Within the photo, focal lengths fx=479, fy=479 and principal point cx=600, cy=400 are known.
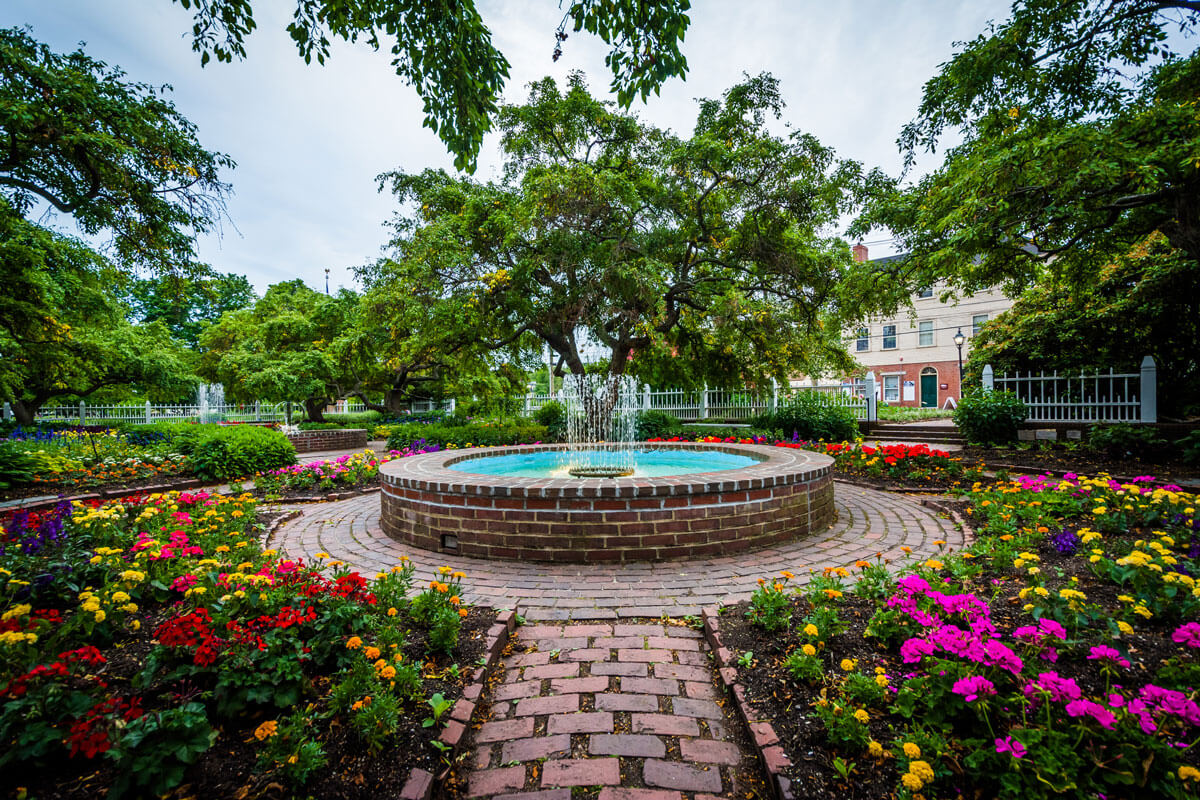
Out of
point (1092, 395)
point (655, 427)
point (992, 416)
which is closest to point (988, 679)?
point (992, 416)

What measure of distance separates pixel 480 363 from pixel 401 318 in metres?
3.65

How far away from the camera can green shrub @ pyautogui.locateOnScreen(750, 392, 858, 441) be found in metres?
11.3

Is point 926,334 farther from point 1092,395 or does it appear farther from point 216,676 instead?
point 216,676

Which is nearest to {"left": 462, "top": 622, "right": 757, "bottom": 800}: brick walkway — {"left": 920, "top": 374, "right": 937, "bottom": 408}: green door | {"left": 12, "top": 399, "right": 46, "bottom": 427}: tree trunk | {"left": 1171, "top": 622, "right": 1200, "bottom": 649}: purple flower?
{"left": 1171, "top": 622, "right": 1200, "bottom": 649}: purple flower

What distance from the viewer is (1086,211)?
6.57m

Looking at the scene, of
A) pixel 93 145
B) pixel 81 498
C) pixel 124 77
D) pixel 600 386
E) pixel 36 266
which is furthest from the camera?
pixel 600 386

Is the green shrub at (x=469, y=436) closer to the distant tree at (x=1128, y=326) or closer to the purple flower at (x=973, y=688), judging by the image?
the purple flower at (x=973, y=688)

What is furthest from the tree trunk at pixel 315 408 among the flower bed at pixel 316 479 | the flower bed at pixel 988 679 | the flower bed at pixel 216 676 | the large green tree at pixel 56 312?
the flower bed at pixel 988 679

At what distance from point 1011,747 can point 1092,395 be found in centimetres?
1295

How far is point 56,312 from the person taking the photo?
9.15 metres

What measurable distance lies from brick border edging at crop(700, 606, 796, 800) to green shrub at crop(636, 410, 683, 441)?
10.7m

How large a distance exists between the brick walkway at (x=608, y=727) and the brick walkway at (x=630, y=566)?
0.44 meters

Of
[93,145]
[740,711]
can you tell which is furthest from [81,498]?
[740,711]

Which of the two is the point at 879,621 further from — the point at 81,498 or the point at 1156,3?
the point at 1156,3
